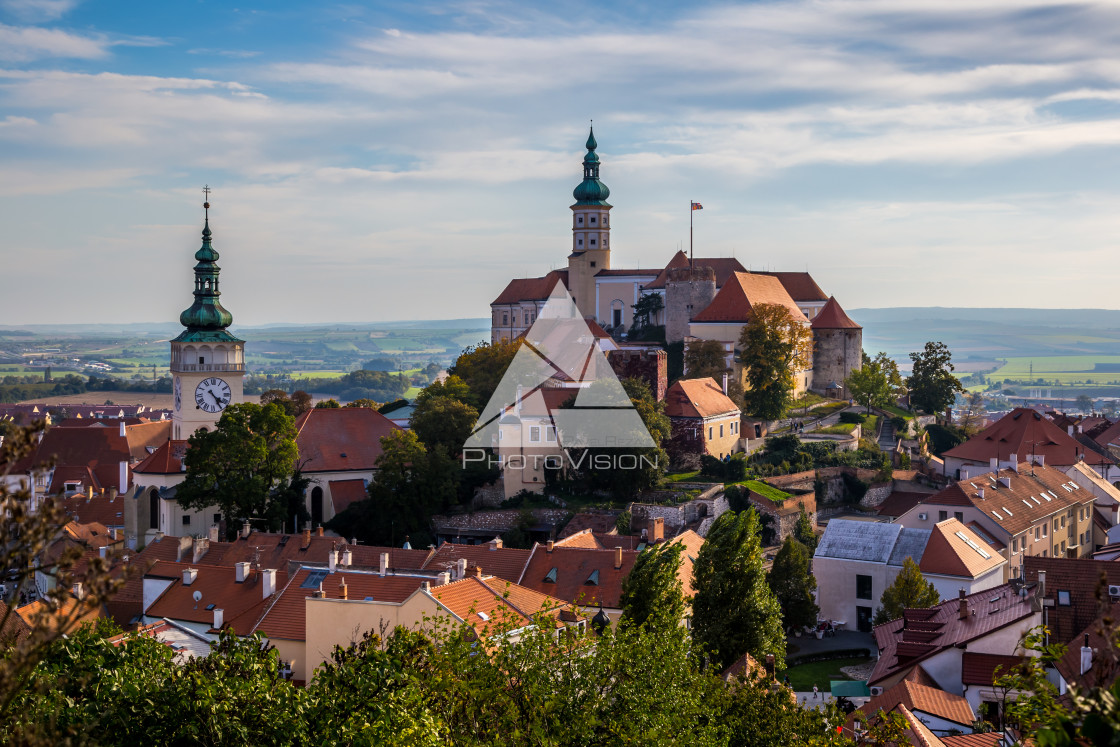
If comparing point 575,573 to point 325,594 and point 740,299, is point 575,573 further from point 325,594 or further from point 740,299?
point 740,299

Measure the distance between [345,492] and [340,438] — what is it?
307 cm

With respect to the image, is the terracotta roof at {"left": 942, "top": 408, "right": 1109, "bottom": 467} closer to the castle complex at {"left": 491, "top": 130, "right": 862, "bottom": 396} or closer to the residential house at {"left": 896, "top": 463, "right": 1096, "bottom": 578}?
the residential house at {"left": 896, "top": 463, "right": 1096, "bottom": 578}

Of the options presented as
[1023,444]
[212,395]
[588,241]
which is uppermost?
[588,241]

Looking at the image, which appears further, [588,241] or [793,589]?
[588,241]

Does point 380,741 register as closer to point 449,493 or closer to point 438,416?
point 449,493

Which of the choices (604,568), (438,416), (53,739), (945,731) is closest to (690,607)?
(604,568)

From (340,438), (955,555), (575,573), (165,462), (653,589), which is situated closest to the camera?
(653,589)

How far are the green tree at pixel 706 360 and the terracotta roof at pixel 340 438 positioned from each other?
55.8ft

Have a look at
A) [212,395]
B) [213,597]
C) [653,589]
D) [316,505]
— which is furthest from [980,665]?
[212,395]

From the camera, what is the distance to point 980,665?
27.7 m

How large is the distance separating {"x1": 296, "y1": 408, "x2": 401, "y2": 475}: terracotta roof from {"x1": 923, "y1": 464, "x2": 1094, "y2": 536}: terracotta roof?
2353 cm

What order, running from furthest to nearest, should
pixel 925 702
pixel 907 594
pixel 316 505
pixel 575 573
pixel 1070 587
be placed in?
Answer: pixel 316 505
pixel 907 594
pixel 575 573
pixel 1070 587
pixel 925 702

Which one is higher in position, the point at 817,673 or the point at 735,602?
the point at 735,602

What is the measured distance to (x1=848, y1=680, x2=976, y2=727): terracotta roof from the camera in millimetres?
24500
